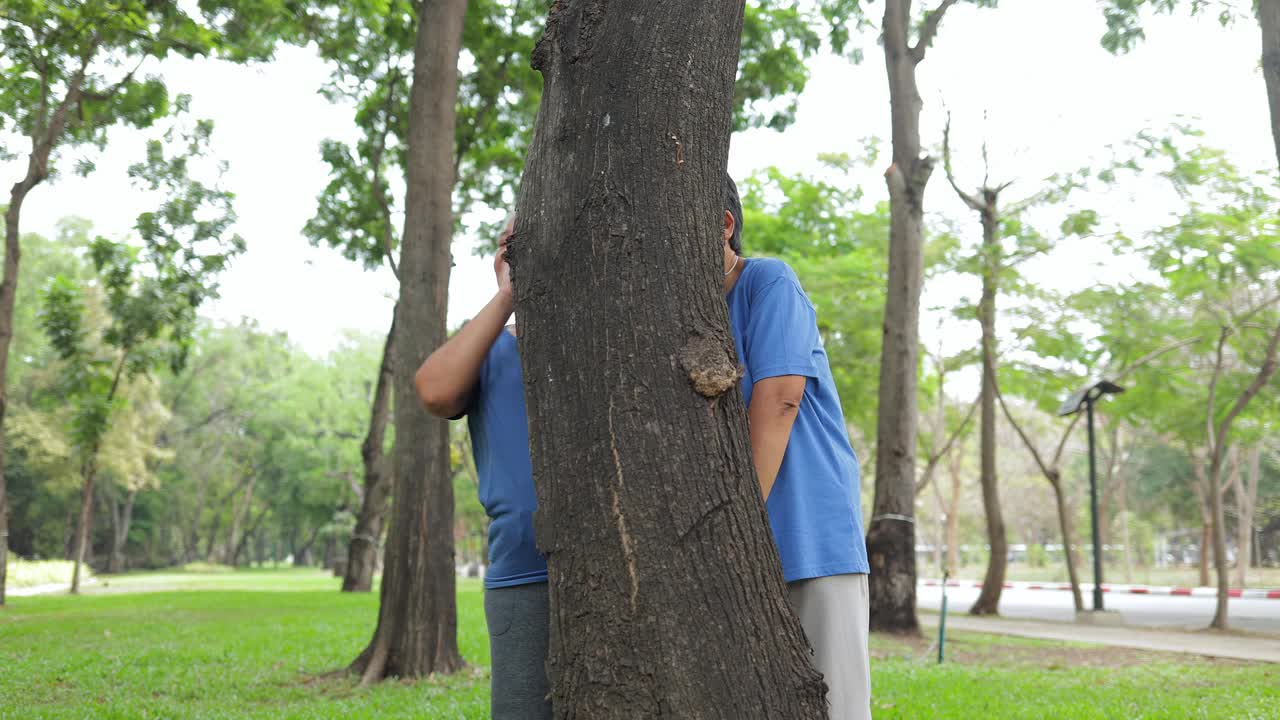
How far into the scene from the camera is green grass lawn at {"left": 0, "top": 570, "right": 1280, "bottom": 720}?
5.90 m

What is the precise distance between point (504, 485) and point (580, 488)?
368mm

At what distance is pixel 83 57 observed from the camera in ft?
45.2

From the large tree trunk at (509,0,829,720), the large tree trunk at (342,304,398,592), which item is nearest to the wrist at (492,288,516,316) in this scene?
the large tree trunk at (509,0,829,720)

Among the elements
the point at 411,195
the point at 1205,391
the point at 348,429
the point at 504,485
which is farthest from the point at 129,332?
the point at 348,429

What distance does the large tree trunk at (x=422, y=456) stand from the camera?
7242 mm

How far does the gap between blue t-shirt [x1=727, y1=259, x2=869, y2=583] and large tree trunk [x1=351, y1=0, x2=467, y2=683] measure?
18.3 feet

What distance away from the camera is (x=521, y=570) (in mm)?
2119

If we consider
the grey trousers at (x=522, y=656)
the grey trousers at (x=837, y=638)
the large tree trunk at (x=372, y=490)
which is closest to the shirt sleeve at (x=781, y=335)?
the grey trousers at (x=837, y=638)

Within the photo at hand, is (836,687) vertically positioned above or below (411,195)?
below

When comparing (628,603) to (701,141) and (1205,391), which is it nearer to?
(701,141)

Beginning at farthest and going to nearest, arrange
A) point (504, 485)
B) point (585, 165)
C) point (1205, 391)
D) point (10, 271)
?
point (1205, 391), point (10, 271), point (504, 485), point (585, 165)

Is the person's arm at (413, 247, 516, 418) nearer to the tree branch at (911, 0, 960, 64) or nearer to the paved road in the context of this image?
the tree branch at (911, 0, 960, 64)

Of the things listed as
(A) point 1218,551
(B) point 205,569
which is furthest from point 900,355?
(B) point 205,569

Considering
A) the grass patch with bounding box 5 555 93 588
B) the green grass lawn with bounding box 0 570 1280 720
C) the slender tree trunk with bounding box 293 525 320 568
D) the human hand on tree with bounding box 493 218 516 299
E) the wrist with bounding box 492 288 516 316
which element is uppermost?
the human hand on tree with bounding box 493 218 516 299
